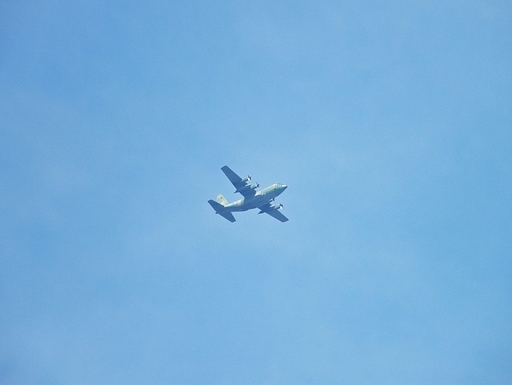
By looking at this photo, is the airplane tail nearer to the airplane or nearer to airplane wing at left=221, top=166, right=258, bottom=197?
the airplane

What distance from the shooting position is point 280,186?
109 metres

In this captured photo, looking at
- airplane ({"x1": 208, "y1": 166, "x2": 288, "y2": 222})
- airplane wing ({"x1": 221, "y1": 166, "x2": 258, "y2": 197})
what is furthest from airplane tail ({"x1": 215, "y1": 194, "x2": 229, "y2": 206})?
airplane wing ({"x1": 221, "y1": 166, "x2": 258, "y2": 197})

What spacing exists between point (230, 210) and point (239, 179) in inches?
259

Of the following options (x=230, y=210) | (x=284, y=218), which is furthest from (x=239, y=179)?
(x=284, y=218)

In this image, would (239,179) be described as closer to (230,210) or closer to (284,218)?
(230,210)

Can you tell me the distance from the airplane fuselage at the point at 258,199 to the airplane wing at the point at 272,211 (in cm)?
333

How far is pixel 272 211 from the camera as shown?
383ft

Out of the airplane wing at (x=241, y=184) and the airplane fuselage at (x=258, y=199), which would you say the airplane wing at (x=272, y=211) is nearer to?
the airplane fuselage at (x=258, y=199)

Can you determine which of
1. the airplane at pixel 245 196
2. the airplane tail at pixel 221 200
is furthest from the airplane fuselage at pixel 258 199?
the airplane tail at pixel 221 200

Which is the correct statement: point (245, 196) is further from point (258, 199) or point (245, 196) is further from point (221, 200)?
point (221, 200)

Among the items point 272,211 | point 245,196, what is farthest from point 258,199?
point 272,211

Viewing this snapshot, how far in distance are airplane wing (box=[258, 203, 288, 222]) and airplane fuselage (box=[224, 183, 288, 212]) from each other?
3.33 metres

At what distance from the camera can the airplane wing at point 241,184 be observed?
10825cm

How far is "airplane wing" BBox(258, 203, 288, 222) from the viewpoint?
11591cm
